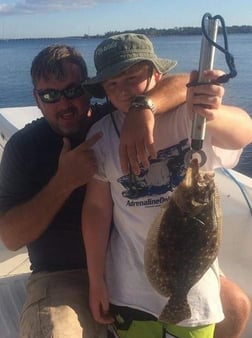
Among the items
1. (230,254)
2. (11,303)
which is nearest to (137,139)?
(11,303)

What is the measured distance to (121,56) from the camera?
2168 mm

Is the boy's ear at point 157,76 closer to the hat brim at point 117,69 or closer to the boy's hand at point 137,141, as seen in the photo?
the hat brim at point 117,69

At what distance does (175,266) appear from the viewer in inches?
78.7

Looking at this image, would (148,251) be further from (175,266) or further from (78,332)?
(78,332)

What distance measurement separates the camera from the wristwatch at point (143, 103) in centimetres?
205

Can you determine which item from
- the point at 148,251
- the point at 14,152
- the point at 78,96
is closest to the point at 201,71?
the point at 148,251

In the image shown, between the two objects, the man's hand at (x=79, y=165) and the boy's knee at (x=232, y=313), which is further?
the boy's knee at (x=232, y=313)

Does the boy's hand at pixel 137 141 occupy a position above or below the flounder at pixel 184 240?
above

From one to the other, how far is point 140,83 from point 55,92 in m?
0.63

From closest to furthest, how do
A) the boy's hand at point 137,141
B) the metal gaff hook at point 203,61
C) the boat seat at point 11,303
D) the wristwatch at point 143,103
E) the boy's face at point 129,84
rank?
the metal gaff hook at point 203,61 → the boy's hand at point 137,141 → the wristwatch at point 143,103 → the boy's face at point 129,84 → the boat seat at point 11,303

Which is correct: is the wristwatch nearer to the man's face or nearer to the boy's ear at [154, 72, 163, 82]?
the boy's ear at [154, 72, 163, 82]

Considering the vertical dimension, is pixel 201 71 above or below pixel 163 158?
above

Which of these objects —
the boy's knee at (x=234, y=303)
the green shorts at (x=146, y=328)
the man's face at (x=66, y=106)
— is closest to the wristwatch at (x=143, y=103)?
the man's face at (x=66, y=106)

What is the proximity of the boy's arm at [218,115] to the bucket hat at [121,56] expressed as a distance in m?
0.36
